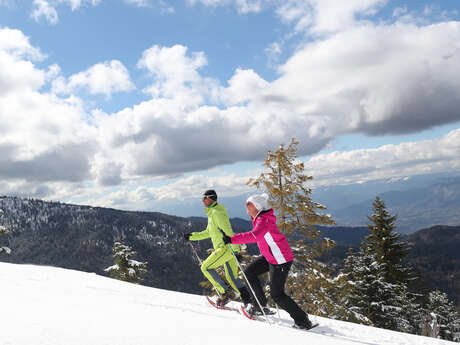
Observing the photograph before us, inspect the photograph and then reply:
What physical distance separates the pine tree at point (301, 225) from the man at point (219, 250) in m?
9.29

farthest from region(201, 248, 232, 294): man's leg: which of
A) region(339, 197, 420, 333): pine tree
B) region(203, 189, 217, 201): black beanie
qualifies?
region(339, 197, 420, 333): pine tree

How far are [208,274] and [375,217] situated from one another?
980 inches

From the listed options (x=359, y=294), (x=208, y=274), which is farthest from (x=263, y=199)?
(x=359, y=294)

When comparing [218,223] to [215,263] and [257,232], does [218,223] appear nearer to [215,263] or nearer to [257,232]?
[215,263]

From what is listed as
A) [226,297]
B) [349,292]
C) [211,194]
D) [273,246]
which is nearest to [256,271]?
[273,246]

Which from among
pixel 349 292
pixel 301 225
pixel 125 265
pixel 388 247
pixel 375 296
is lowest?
pixel 349 292

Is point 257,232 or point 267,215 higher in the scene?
point 267,215

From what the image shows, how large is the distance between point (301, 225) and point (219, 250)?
1068 cm

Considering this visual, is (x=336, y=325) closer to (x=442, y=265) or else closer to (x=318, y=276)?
(x=318, y=276)

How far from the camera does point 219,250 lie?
7.02 m

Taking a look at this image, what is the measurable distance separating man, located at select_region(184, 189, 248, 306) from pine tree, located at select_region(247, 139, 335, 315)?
929cm

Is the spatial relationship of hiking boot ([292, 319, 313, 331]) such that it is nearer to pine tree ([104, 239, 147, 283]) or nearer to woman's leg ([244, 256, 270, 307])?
woman's leg ([244, 256, 270, 307])

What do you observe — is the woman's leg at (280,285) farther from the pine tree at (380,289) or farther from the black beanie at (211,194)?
the pine tree at (380,289)

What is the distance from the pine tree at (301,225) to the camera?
53.2ft
